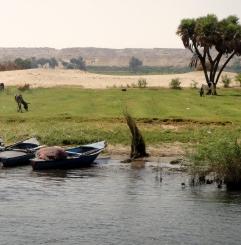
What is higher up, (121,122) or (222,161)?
(121,122)

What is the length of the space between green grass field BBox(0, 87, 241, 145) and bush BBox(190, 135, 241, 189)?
11.2m

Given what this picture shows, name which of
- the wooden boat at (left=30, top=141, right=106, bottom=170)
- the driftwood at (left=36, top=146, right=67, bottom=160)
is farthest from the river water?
the driftwood at (left=36, top=146, right=67, bottom=160)

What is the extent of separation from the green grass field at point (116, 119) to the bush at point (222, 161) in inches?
439

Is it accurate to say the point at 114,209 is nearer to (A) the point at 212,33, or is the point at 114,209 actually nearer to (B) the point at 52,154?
(B) the point at 52,154

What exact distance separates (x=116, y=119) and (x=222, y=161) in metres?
18.2

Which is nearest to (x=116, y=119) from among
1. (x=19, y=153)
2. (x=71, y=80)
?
(x=19, y=153)

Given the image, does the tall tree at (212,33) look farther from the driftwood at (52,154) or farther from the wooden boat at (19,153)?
the driftwood at (52,154)

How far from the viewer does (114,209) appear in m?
29.7

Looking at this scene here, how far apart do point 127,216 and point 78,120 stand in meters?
22.7

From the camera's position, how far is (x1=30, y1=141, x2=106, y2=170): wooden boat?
1553 inches

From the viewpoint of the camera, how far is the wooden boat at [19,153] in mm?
40688

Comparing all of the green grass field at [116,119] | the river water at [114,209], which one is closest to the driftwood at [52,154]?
the river water at [114,209]

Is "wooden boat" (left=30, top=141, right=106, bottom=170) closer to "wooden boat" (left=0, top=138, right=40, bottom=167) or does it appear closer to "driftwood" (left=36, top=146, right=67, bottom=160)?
"driftwood" (left=36, top=146, right=67, bottom=160)

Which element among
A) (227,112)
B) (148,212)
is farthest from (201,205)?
(227,112)
